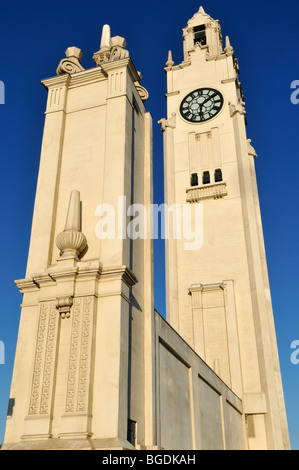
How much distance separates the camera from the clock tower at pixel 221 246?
31453 mm

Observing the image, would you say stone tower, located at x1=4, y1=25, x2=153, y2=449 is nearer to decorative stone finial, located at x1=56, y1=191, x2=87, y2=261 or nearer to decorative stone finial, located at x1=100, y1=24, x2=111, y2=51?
decorative stone finial, located at x1=56, y1=191, x2=87, y2=261

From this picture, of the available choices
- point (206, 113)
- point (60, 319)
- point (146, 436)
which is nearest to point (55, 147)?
point (60, 319)

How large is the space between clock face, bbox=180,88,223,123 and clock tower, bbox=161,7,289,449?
0.32ft

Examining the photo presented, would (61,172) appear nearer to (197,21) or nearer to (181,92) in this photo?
(181,92)

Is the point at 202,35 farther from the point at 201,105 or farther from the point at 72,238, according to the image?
the point at 72,238

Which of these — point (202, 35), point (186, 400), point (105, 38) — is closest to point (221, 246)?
point (186, 400)

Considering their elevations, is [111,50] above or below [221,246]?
below

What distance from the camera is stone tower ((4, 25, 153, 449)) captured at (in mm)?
11805

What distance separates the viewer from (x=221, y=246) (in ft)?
121

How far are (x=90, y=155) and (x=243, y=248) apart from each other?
22.2m

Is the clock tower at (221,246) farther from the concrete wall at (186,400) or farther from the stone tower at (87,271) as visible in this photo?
the stone tower at (87,271)

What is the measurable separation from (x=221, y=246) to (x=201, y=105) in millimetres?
15255

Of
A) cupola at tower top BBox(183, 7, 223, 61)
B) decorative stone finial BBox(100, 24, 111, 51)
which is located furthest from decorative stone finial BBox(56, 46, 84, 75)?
cupola at tower top BBox(183, 7, 223, 61)

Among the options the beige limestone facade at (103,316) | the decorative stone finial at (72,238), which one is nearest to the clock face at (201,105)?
the beige limestone facade at (103,316)
